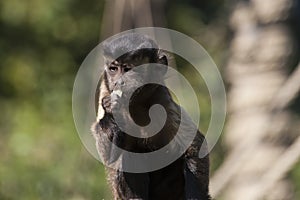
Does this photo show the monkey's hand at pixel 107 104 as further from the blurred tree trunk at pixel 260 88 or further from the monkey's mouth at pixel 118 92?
the blurred tree trunk at pixel 260 88

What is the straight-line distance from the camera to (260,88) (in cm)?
806

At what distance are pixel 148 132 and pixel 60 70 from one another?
597cm

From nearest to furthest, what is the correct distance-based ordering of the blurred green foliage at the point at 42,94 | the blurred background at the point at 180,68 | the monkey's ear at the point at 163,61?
the monkey's ear at the point at 163,61
the blurred background at the point at 180,68
the blurred green foliage at the point at 42,94

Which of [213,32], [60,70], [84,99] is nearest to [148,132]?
[84,99]

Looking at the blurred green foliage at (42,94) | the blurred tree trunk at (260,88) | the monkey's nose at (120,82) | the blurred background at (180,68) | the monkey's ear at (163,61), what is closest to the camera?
the monkey's nose at (120,82)

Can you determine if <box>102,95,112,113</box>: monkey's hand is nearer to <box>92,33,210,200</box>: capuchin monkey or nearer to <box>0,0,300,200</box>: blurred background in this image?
<box>92,33,210,200</box>: capuchin monkey

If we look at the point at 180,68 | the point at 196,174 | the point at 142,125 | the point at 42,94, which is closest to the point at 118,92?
the point at 142,125

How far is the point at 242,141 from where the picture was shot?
798cm

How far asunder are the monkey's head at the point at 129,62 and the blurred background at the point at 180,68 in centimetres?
149

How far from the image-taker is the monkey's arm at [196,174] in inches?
181

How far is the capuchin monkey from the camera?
452cm

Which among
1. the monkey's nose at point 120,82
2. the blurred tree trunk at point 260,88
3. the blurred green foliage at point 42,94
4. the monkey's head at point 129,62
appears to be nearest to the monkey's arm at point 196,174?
the monkey's head at point 129,62

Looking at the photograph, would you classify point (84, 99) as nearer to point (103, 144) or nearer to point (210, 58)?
point (210, 58)

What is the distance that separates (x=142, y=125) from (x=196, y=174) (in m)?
0.31
